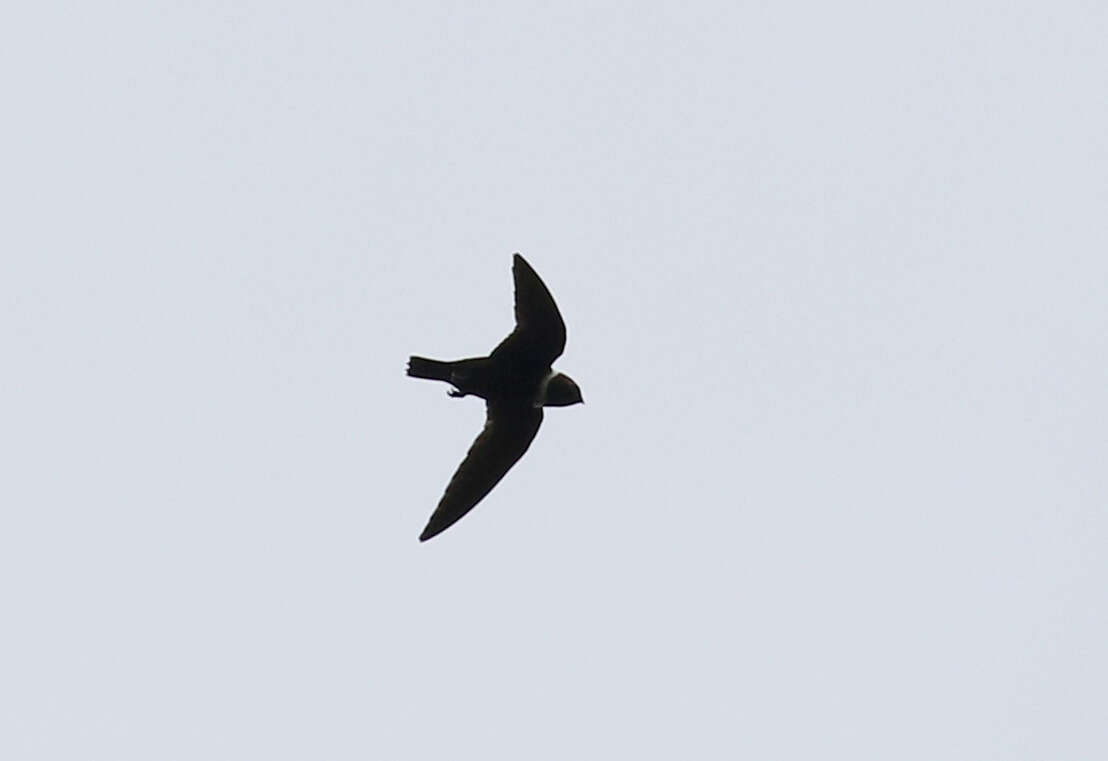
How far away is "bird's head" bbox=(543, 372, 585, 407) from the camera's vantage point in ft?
75.1

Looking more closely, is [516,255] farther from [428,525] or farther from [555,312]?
[428,525]

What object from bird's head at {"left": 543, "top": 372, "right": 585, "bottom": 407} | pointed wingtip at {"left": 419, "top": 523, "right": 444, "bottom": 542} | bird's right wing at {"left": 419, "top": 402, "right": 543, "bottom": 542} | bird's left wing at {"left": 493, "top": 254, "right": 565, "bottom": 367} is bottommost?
pointed wingtip at {"left": 419, "top": 523, "right": 444, "bottom": 542}

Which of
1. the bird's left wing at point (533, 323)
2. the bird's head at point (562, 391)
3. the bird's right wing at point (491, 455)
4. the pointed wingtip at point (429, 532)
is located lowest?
the pointed wingtip at point (429, 532)

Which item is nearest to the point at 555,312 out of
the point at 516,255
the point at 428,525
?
the point at 516,255

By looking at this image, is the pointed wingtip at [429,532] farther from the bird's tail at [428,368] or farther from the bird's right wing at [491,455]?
the bird's tail at [428,368]

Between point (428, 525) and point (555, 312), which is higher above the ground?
point (555, 312)

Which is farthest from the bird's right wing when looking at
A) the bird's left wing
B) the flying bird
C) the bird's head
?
the bird's left wing

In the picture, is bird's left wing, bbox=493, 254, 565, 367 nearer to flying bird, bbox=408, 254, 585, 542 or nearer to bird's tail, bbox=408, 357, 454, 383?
flying bird, bbox=408, 254, 585, 542

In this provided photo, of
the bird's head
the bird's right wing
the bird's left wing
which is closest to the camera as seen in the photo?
the bird's left wing

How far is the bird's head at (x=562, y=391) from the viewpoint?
22891mm

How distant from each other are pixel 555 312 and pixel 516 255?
0.66 meters

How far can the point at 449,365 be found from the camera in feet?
75.1

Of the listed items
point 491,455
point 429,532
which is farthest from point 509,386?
point 429,532

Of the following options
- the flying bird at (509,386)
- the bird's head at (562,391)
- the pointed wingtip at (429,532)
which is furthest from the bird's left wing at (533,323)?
the pointed wingtip at (429,532)
